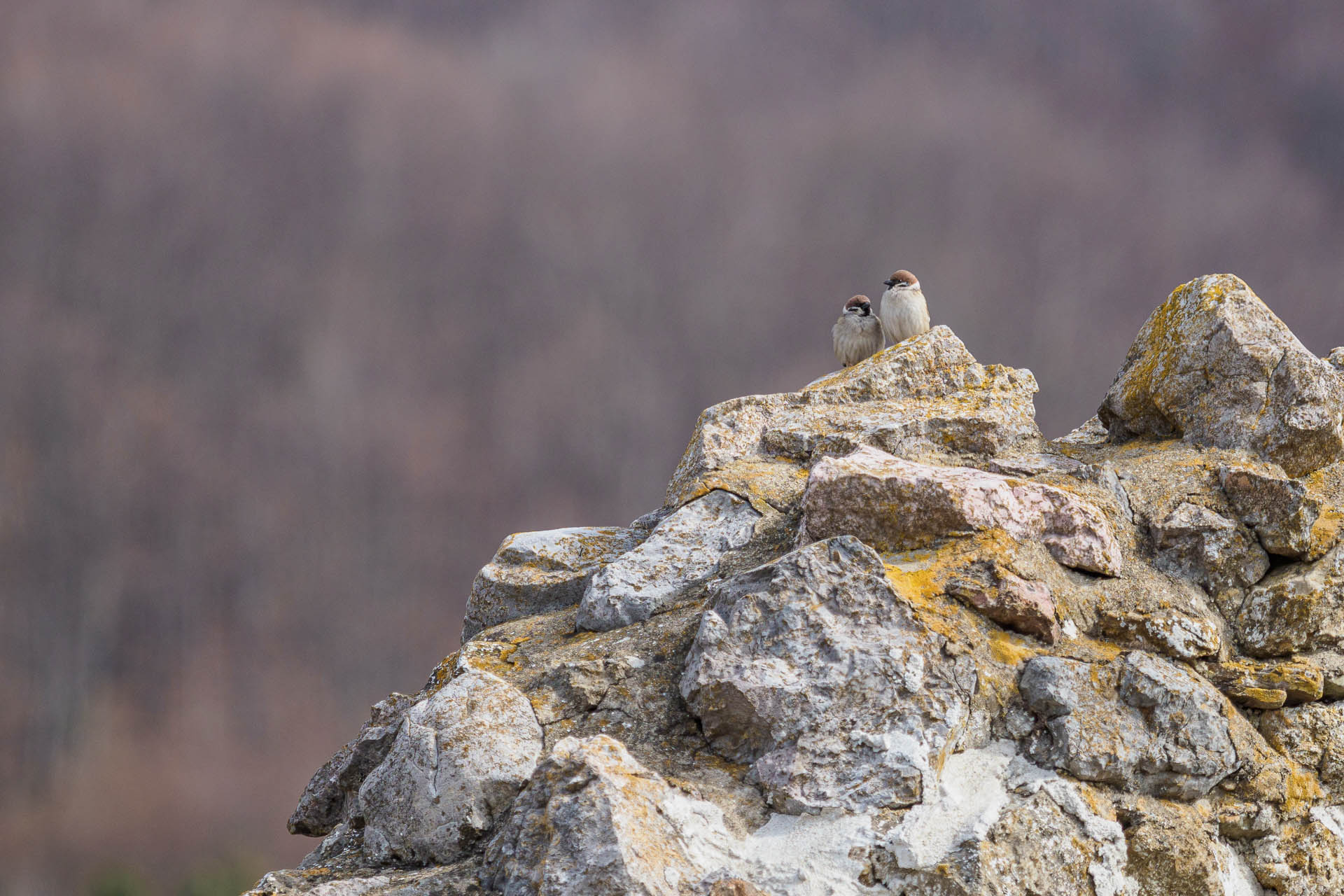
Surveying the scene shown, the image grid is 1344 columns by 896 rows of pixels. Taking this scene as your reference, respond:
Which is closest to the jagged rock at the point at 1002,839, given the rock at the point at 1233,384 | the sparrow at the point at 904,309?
the rock at the point at 1233,384

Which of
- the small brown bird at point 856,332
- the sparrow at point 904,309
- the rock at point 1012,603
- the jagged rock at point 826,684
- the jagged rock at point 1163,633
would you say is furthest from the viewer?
the small brown bird at point 856,332

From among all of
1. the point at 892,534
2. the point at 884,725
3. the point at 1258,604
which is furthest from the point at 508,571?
the point at 1258,604

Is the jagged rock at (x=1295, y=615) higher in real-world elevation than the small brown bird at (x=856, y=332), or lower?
lower

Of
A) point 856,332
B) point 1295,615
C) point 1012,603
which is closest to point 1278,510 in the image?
point 1295,615

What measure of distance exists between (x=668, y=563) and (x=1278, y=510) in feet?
14.9

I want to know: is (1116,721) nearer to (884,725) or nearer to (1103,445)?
(884,725)

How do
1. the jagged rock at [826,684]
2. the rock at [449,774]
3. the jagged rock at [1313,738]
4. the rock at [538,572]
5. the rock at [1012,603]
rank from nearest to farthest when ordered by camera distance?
the jagged rock at [826,684] → the rock at [449,774] → the jagged rock at [1313,738] → the rock at [1012,603] → the rock at [538,572]

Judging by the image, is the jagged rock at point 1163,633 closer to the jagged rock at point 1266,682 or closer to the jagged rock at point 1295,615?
the jagged rock at point 1266,682

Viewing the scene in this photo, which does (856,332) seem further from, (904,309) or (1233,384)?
(1233,384)

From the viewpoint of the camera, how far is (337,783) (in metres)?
7.36

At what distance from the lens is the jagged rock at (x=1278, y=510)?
6926 mm

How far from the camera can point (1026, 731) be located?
5.73 m

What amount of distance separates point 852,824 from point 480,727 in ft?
7.81

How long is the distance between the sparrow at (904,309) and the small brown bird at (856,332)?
459 mm
